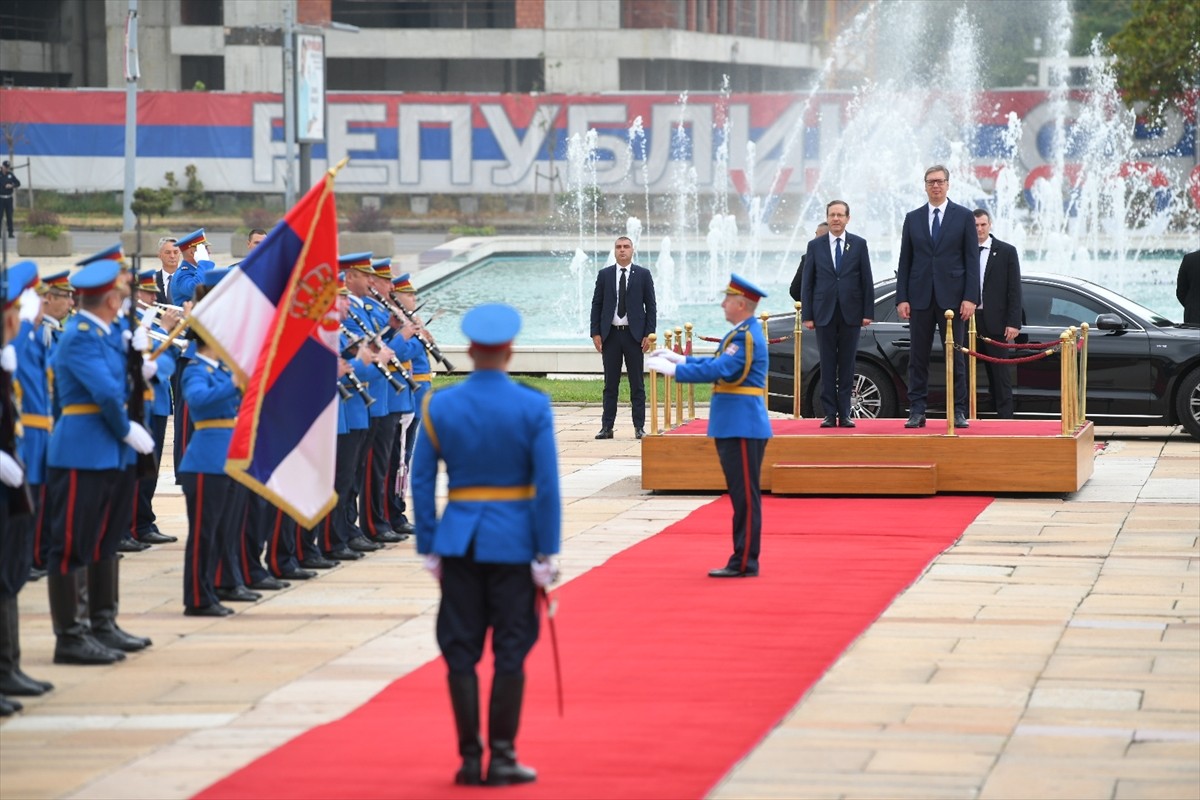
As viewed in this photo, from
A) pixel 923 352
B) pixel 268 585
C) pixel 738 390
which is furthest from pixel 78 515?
pixel 923 352

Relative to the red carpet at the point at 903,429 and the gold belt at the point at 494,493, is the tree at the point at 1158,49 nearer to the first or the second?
the red carpet at the point at 903,429

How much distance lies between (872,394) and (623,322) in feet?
8.05

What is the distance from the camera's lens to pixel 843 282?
50.1 ft

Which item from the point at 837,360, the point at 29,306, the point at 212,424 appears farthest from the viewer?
the point at 837,360

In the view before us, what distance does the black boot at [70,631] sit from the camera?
9.23 metres

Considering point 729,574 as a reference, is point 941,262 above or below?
above

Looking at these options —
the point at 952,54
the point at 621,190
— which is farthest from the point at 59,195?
the point at 952,54

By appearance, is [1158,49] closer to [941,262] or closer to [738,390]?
[941,262]

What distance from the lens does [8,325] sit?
8.19 m

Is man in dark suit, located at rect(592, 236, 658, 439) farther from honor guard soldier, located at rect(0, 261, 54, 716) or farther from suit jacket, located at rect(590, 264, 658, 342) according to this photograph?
honor guard soldier, located at rect(0, 261, 54, 716)

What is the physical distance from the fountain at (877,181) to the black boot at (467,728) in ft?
103

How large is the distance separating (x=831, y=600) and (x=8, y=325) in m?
4.60

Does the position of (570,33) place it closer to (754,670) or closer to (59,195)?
(59,195)

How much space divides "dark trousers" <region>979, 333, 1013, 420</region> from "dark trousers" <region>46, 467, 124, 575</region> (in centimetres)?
901
